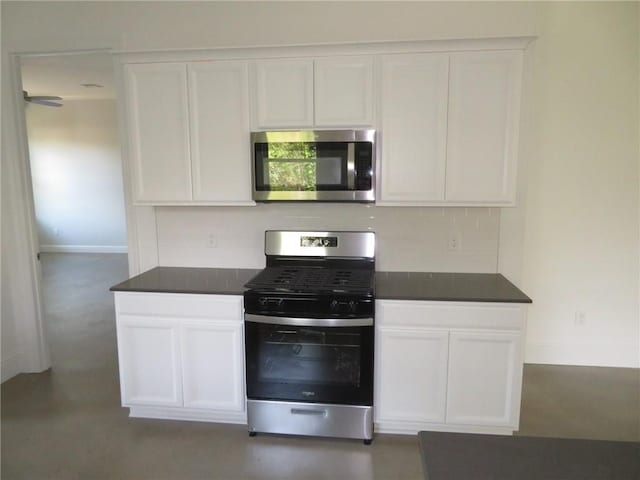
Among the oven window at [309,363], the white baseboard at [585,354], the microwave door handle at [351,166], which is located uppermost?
the microwave door handle at [351,166]

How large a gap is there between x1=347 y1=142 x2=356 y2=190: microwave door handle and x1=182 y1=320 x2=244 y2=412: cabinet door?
1037mm

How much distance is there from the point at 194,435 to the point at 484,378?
1.70 m

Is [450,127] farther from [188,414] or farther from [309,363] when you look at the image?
[188,414]

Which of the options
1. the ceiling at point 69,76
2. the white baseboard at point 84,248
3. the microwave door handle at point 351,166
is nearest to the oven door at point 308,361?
the microwave door handle at point 351,166

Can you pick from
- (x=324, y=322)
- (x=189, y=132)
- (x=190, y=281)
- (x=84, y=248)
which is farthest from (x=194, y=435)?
(x=84, y=248)

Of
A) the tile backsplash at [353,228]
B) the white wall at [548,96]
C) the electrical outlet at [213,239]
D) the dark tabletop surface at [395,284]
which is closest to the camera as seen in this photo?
the dark tabletop surface at [395,284]

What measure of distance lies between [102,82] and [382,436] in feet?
19.8

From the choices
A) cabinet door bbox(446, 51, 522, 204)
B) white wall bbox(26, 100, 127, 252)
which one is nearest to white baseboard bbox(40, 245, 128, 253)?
white wall bbox(26, 100, 127, 252)

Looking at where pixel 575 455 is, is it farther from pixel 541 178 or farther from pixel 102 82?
pixel 102 82

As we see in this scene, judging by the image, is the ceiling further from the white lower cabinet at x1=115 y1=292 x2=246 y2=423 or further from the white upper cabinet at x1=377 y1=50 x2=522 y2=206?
the white upper cabinet at x1=377 y1=50 x2=522 y2=206

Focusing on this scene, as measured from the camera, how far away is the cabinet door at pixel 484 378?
2311mm

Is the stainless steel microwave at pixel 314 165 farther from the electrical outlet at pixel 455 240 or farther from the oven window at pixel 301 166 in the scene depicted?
the electrical outlet at pixel 455 240

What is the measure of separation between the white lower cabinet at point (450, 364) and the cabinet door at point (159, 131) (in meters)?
1.50

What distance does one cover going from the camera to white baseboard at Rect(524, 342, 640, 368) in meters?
3.31
